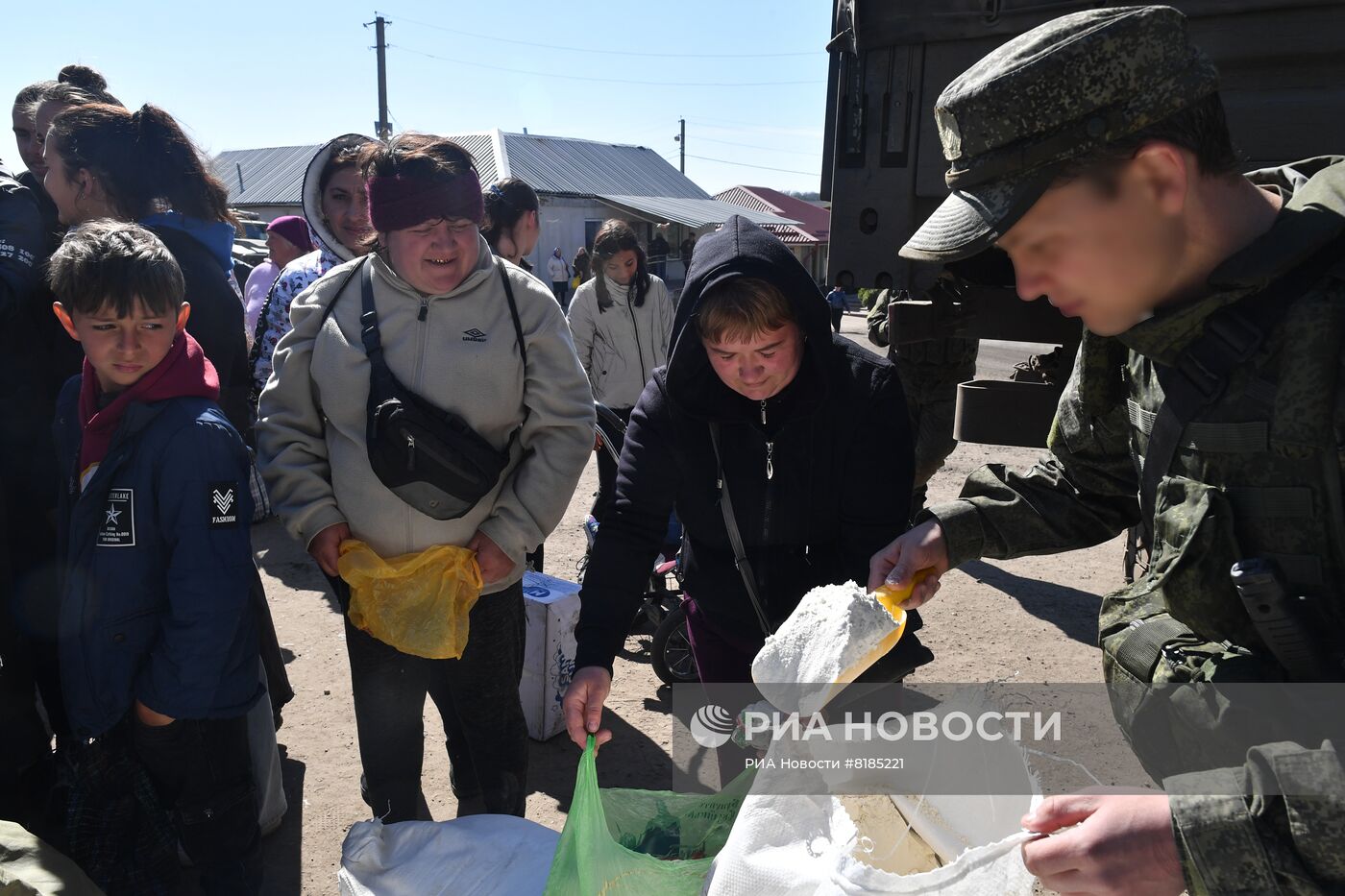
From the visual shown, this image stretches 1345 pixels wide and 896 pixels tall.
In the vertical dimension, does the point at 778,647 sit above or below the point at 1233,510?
below

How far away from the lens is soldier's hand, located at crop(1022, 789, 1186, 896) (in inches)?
45.8

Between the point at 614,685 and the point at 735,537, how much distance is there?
7.16 feet

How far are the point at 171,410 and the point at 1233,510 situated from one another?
2.30 meters

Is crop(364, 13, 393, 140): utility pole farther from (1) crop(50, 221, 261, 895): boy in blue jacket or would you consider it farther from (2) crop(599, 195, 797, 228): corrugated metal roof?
(1) crop(50, 221, 261, 895): boy in blue jacket

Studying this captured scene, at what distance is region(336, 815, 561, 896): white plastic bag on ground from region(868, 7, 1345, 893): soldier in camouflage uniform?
3.71 feet

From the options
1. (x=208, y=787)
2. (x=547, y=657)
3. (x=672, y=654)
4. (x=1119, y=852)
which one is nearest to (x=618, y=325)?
(x=672, y=654)

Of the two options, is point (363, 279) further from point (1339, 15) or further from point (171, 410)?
point (1339, 15)

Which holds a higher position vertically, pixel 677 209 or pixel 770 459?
pixel 677 209

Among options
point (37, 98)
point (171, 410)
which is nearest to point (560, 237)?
point (37, 98)

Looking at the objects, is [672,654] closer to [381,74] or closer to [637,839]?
[637,839]

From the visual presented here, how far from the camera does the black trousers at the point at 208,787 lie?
7.77 feet

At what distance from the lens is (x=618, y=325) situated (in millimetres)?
5320

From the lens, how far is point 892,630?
1.66 metres

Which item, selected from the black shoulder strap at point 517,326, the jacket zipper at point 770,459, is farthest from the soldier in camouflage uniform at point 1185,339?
the black shoulder strap at point 517,326
